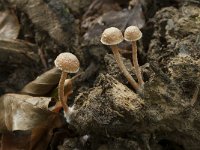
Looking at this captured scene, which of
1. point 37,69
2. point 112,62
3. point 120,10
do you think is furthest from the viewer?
point 120,10

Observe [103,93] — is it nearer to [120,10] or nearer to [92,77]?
[92,77]

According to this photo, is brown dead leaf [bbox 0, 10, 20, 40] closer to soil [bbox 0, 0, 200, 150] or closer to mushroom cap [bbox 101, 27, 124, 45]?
soil [bbox 0, 0, 200, 150]

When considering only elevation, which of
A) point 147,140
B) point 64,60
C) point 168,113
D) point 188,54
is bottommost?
point 147,140

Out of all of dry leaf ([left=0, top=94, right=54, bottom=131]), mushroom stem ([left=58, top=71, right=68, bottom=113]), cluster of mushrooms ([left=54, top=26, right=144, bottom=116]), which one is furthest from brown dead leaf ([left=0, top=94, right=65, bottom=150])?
cluster of mushrooms ([left=54, top=26, right=144, bottom=116])

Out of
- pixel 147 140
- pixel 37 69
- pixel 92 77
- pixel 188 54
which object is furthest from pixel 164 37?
pixel 37 69

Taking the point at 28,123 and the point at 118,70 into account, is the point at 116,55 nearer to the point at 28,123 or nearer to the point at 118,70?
the point at 118,70

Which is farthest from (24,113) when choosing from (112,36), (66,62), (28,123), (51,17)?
(51,17)

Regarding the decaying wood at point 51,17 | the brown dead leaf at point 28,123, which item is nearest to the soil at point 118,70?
the decaying wood at point 51,17

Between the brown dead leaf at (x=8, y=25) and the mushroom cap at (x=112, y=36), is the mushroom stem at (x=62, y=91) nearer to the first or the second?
the mushroom cap at (x=112, y=36)
